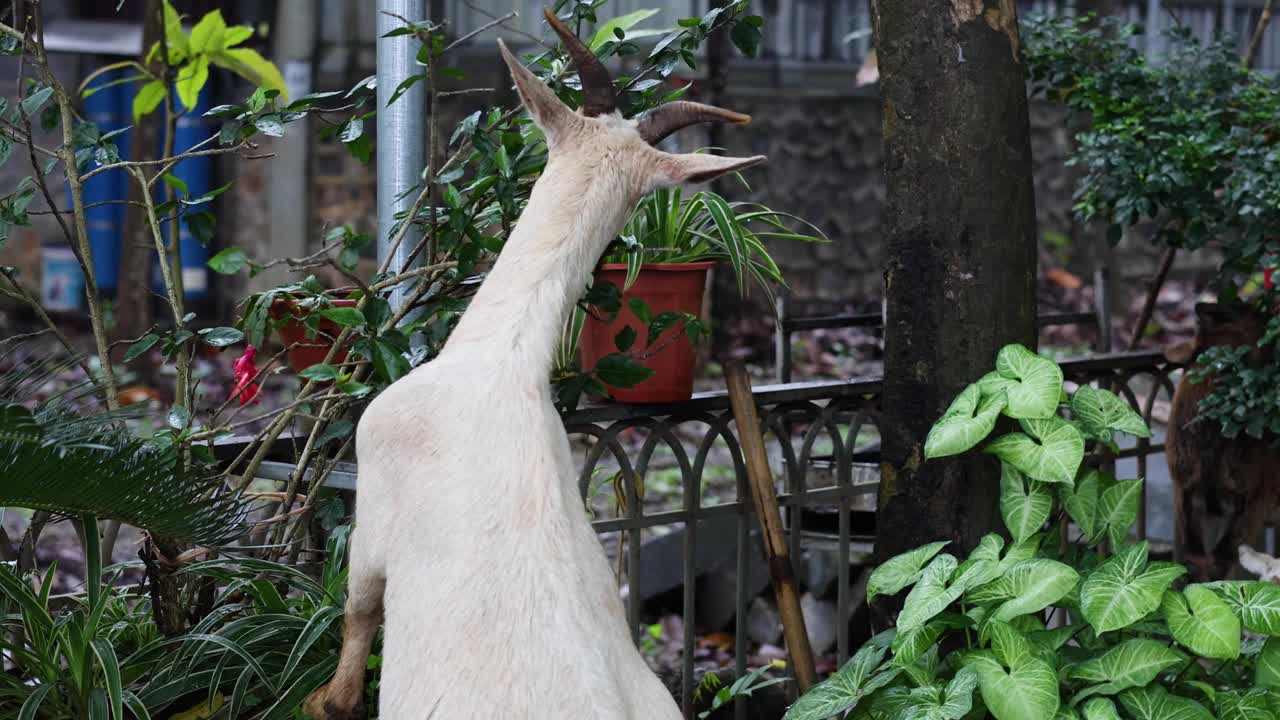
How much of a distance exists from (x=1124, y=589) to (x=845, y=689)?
62 centimetres

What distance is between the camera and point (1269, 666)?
269cm

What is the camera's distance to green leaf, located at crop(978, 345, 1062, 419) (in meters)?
2.73

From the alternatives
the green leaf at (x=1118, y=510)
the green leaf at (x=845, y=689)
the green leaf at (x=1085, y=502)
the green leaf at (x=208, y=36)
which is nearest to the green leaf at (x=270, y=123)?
the green leaf at (x=208, y=36)

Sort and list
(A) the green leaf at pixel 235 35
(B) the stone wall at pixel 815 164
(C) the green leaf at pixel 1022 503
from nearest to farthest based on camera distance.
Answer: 1. (C) the green leaf at pixel 1022 503
2. (A) the green leaf at pixel 235 35
3. (B) the stone wall at pixel 815 164

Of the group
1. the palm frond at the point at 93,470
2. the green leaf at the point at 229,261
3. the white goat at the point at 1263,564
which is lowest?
the white goat at the point at 1263,564

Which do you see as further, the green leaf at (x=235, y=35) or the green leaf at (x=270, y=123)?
the green leaf at (x=235, y=35)

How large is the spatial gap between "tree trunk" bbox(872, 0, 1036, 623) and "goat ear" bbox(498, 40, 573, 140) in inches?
44.5

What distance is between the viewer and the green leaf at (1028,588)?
8.41 ft

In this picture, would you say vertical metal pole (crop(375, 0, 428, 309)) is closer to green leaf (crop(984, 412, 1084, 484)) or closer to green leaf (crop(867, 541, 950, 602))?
green leaf (crop(867, 541, 950, 602))

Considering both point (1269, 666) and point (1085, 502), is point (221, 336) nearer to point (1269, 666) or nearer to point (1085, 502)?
point (1085, 502)

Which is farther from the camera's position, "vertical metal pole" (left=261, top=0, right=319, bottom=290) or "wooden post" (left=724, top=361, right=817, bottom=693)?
"vertical metal pole" (left=261, top=0, right=319, bottom=290)

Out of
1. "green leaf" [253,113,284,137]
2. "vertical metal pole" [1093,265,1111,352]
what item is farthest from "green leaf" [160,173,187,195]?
"vertical metal pole" [1093,265,1111,352]

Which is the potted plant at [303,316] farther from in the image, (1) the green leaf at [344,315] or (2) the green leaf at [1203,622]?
(2) the green leaf at [1203,622]

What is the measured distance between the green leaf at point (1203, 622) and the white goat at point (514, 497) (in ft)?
3.81
